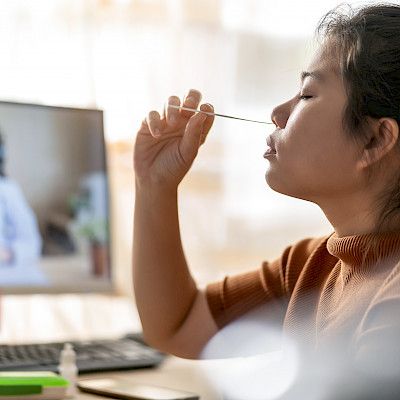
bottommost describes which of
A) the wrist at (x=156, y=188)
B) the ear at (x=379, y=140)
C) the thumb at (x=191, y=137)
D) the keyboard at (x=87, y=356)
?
the keyboard at (x=87, y=356)

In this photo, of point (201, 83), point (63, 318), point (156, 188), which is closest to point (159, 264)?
point (156, 188)

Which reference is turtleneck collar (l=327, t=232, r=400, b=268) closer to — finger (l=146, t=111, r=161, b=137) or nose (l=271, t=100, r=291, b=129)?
nose (l=271, t=100, r=291, b=129)

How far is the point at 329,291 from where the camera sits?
1.15 m

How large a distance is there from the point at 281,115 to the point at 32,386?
476mm

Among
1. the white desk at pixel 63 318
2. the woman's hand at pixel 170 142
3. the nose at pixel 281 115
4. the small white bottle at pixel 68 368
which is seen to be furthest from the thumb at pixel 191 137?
the white desk at pixel 63 318

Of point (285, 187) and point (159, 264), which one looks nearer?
point (285, 187)

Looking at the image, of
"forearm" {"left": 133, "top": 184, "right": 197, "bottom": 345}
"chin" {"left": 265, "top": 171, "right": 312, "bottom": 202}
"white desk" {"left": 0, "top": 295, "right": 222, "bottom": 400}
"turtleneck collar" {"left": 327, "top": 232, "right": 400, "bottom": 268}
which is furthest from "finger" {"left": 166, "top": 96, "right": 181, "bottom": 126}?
"white desk" {"left": 0, "top": 295, "right": 222, "bottom": 400}

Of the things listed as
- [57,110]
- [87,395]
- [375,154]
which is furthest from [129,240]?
[375,154]

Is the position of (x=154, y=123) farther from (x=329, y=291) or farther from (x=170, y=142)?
(x=329, y=291)

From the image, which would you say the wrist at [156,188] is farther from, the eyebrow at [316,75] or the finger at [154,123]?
the eyebrow at [316,75]

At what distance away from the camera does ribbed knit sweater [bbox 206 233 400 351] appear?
0.96 metres

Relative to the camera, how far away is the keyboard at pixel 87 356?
50.8 inches

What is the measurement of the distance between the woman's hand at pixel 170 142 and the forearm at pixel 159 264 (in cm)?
2

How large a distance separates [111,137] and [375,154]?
1043 mm
